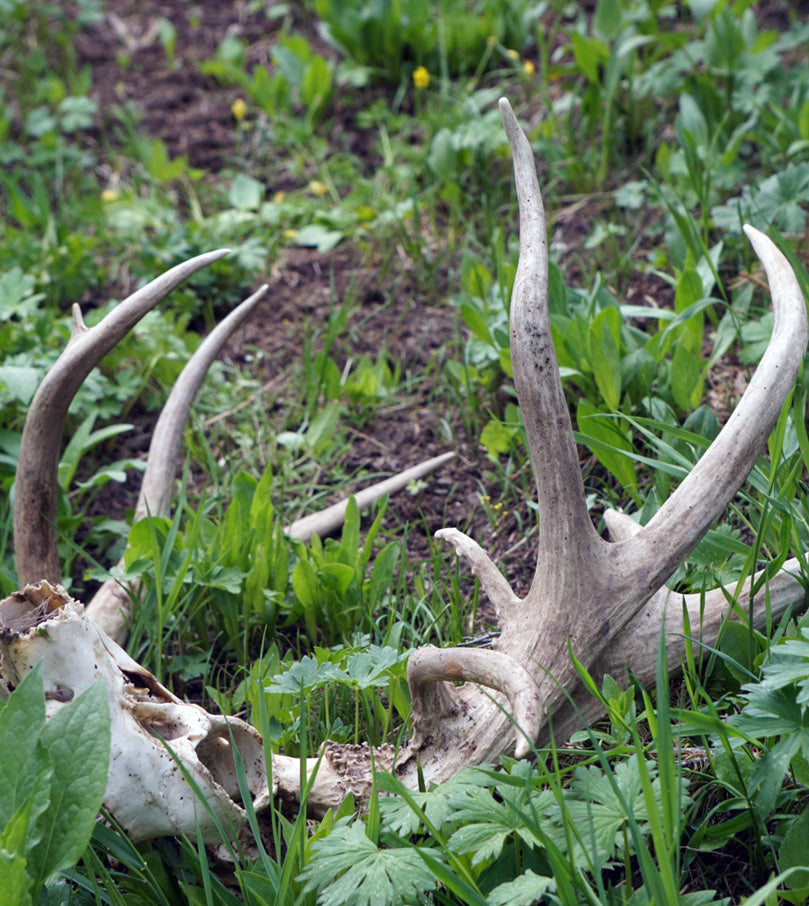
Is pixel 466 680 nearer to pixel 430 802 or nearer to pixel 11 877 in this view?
pixel 430 802

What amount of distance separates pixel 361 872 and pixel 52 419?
1.20 meters

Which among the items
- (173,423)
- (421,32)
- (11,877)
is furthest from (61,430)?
(421,32)

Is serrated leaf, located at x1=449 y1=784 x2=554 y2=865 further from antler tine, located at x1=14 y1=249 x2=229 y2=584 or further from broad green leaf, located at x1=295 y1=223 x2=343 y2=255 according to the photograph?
broad green leaf, located at x1=295 y1=223 x2=343 y2=255

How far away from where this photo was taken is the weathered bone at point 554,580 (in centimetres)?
160

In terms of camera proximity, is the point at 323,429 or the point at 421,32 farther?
the point at 421,32

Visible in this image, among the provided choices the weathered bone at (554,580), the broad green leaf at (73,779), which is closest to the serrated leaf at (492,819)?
the weathered bone at (554,580)

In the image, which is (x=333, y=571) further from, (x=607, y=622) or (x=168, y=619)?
(x=607, y=622)

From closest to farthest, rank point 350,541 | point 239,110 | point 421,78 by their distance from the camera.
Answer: point 350,541
point 421,78
point 239,110

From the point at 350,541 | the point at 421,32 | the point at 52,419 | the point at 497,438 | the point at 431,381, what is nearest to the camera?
the point at 52,419

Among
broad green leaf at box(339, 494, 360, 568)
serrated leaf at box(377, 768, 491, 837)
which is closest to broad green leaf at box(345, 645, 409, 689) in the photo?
serrated leaf at box(377, 768, 491, 837)

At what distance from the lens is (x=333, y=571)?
7.13 ft

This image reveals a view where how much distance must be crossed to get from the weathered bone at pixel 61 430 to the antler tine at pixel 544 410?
700mm

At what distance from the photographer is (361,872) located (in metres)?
1.33

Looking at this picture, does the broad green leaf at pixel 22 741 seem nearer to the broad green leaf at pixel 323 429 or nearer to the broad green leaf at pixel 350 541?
the broad green leaf at pixel 350 541
